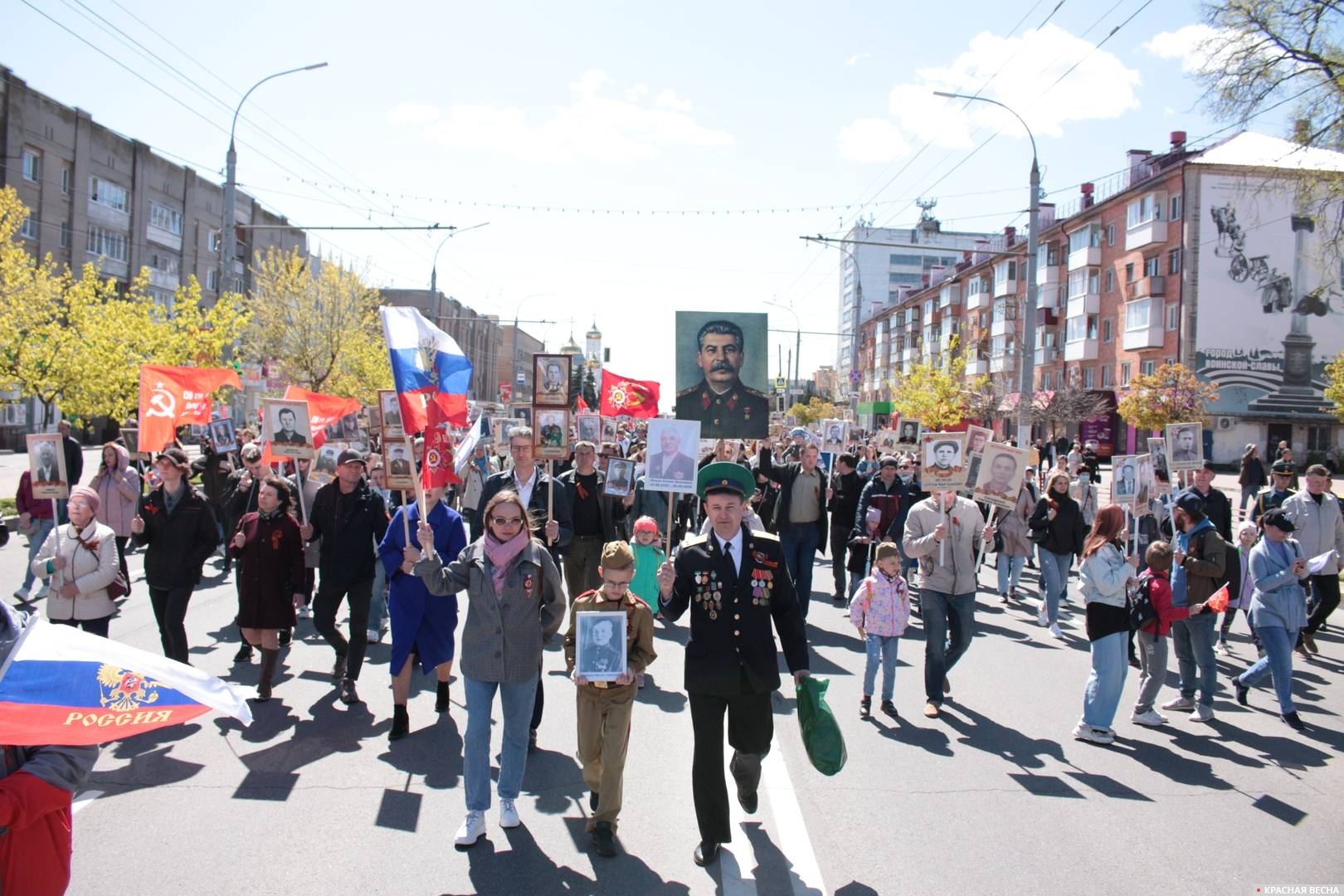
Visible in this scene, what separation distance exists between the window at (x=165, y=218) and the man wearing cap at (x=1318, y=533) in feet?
172

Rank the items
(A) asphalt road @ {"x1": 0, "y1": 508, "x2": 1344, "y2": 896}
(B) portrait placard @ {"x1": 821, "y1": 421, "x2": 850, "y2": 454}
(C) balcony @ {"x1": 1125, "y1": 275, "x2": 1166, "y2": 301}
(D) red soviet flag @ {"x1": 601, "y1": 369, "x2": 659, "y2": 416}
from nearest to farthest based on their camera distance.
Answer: (A) asphalt road @ {"x1": 0, "y1": 508, "x2": 1344, "y2": 896}
(B) portrait placard @ {"x1": 821, "y1": 421, "x2": 850, "y2": 454}
(D) red soviet flag @ {"x1": 601, "y1": 369, "x2": 659, "y2": 416}
(C) balcony @ {"x1": 1125, "y1": 275, "x2": 1166, "y2": 301}

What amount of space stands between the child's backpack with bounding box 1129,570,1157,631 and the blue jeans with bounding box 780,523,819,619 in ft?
12.2

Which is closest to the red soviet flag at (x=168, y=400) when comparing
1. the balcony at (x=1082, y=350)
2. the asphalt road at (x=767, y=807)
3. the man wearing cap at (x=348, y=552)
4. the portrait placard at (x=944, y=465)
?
the asphalt road at (x=767, y=807)

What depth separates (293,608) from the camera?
722 centimetres

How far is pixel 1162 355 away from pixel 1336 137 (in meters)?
32.3

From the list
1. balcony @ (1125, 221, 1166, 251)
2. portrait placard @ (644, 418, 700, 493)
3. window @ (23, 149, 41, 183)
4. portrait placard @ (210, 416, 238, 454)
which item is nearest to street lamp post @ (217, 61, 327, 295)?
portrait placard @ (210, 416, 238, 454)

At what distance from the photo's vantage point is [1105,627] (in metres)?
6.82

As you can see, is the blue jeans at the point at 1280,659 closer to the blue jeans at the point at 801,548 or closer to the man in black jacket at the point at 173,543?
the blue jeans at the point at 801,548

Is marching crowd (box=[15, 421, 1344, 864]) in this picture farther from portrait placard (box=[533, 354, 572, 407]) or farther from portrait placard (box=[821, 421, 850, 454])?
portrait placard (box=[821, 421, 850, 454])

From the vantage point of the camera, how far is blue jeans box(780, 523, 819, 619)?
10594 millimetres

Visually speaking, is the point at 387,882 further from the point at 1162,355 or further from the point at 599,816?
the point at 1162,355

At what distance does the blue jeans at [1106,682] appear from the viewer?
670cm

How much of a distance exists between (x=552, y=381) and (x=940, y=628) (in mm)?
4979

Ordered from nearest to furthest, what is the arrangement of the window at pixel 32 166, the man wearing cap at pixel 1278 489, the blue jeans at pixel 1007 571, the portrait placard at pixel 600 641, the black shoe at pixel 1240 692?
1. the portrait placard at pixel 600 641
2. the black shoe at pixel 1240 692
3. the man wearing cap at pixel 1278 489
4. the blue jeans at pixel 1007 571
5. the window at pixel 32 166
